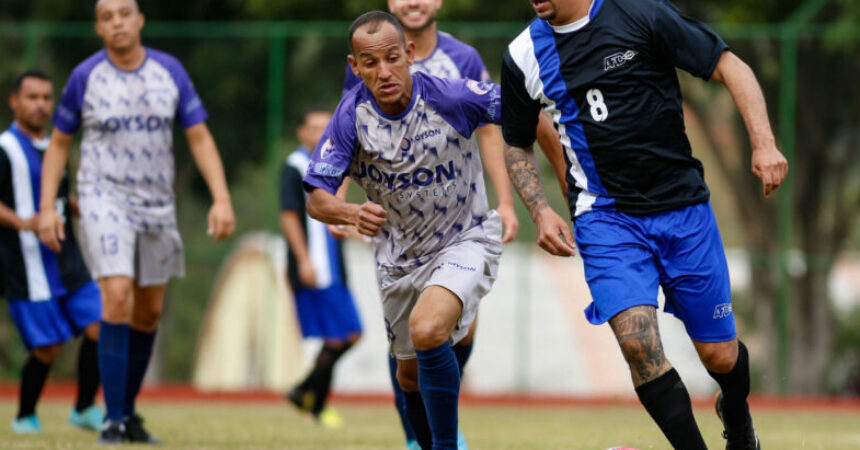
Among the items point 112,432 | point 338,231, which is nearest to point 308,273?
point 112,432

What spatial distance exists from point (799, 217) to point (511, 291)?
11.2 ft

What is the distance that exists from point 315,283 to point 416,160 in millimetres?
5112

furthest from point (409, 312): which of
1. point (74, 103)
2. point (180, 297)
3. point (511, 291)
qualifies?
point (180, 297)

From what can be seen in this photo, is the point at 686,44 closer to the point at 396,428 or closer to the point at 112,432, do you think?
the point at 112,432

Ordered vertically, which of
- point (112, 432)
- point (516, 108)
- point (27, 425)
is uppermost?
point (516, 108)

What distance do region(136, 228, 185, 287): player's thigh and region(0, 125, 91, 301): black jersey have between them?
134 centimetres

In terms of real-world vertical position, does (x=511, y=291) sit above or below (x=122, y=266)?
below

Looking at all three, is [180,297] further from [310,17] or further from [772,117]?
[772,117]

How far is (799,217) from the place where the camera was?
1440cm

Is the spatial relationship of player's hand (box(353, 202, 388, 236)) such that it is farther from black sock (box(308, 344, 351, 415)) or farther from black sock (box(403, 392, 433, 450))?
black sock (box(308, 344, 351, 415))

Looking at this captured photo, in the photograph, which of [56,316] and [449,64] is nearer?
[449,64]

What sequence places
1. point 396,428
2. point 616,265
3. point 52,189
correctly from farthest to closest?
point 396,428, point 52,189, point 616,265

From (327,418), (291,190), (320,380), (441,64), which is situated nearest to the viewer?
(441,64)

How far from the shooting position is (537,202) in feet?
16.9
